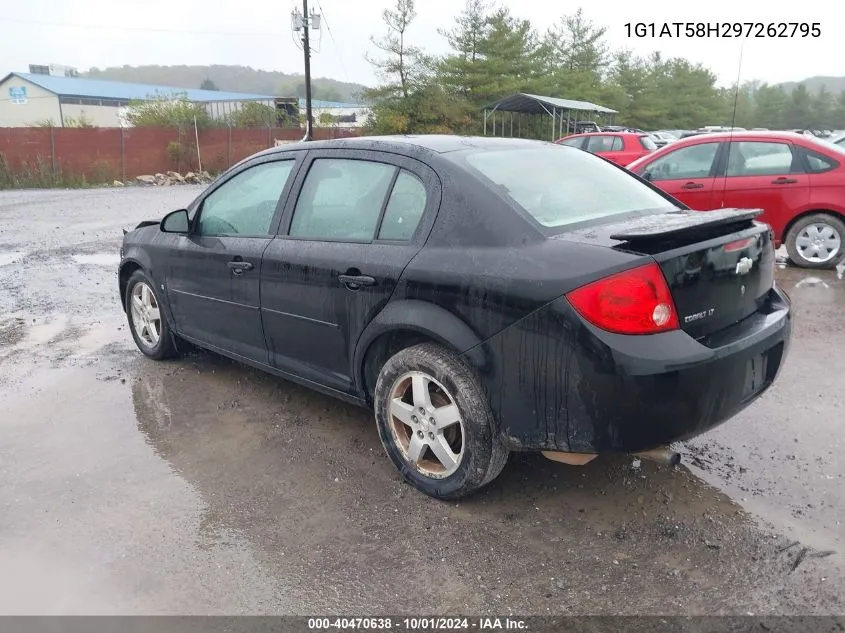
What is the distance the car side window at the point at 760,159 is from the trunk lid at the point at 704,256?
537cm

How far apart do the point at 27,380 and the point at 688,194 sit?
23.4 feet

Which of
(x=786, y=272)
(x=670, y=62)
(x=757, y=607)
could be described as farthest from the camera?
(x=670, y=62)

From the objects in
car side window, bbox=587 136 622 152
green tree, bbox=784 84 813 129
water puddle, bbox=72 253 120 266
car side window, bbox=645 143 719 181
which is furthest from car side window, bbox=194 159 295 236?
green tree, bbox=784 84 813 129

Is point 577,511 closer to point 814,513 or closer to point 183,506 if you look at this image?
point 814,513

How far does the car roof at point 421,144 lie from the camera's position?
3.45 metres

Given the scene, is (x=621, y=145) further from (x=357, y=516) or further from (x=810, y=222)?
(x=357, y=516)

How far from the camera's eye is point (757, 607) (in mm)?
2457

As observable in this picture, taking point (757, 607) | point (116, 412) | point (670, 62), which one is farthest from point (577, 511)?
point (670, 62)

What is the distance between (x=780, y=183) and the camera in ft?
25.5

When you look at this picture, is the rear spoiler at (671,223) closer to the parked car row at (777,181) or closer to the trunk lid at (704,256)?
the trunk lid at (704,256)

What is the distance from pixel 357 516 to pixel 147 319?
287 centimetres

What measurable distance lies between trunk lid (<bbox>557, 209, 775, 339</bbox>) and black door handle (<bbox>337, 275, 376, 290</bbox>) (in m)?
0.94

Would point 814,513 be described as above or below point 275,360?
below

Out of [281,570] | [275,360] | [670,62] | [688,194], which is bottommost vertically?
[281,570]
